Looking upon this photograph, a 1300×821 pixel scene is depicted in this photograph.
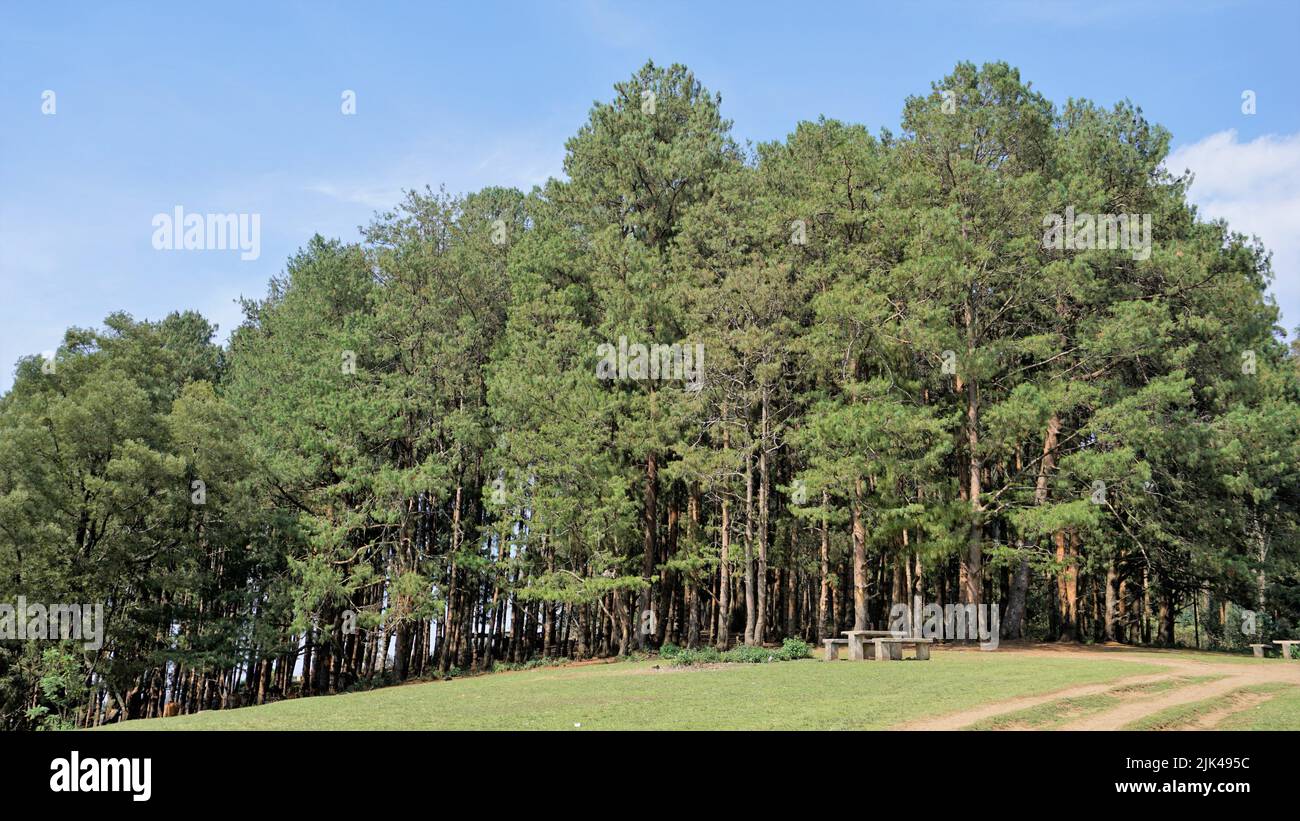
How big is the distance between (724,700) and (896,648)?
9707mm

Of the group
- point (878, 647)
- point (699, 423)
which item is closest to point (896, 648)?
point (878, 647)

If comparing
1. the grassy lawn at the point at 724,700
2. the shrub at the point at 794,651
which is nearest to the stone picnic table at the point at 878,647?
the grassy lawn at the point at 724,700

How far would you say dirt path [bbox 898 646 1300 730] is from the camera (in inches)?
462

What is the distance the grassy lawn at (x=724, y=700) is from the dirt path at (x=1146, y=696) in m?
0.46

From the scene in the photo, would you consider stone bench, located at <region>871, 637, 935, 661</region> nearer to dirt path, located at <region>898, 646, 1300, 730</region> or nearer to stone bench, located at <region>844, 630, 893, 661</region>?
stone bench, located at <region>844, 630, 893, 661</region>

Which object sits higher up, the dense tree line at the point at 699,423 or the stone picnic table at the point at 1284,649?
the dense tree line at the point at 699,423

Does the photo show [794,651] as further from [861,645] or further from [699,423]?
[699,423]

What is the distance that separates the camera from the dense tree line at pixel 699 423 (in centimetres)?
2877

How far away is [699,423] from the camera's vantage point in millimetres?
32031

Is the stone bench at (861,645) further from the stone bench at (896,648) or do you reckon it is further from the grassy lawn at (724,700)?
the grassy lawn at (724,700)

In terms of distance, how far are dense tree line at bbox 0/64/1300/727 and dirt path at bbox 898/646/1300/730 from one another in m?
6.93

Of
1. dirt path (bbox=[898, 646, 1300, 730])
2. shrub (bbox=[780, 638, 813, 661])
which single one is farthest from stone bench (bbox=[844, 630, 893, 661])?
dirt path (bbox=[898, 646, 1300, 730])
